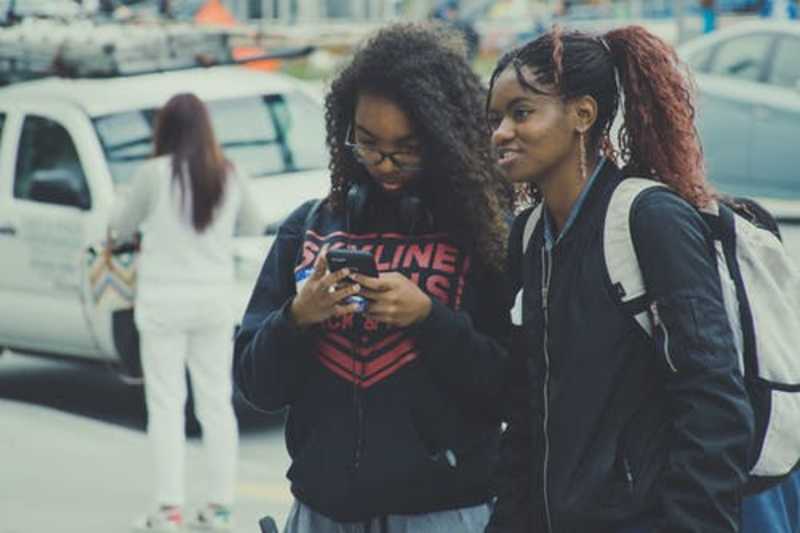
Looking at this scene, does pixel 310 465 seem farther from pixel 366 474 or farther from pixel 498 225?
pixel 498 225

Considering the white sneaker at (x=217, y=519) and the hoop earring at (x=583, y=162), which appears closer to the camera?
the hoop earring at (x=583, y=162)

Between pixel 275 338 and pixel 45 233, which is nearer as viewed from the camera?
pixel 275 338

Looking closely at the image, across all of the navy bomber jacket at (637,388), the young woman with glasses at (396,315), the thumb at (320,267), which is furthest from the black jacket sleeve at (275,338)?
the navy bomber jacket at (637,388)

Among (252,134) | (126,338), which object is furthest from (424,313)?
(252,134)

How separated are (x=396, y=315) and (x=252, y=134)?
6767 millimetres

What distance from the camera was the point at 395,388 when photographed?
3.27 meters

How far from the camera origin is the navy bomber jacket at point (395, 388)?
3.26m

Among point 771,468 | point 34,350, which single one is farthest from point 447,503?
point 34,350

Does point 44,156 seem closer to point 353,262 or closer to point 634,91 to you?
point 353,262

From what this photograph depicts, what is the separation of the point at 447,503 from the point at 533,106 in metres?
0.78

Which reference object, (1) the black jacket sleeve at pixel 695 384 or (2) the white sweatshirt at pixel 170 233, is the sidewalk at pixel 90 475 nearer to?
(2) the white sweatshirt at pixel 170 233

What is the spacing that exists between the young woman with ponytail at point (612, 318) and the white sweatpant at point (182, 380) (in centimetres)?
421

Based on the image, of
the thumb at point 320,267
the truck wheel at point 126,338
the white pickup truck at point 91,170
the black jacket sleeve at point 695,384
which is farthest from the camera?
the white pickup truck at point 91,170

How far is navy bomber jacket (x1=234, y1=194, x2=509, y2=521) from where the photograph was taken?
3264mm
